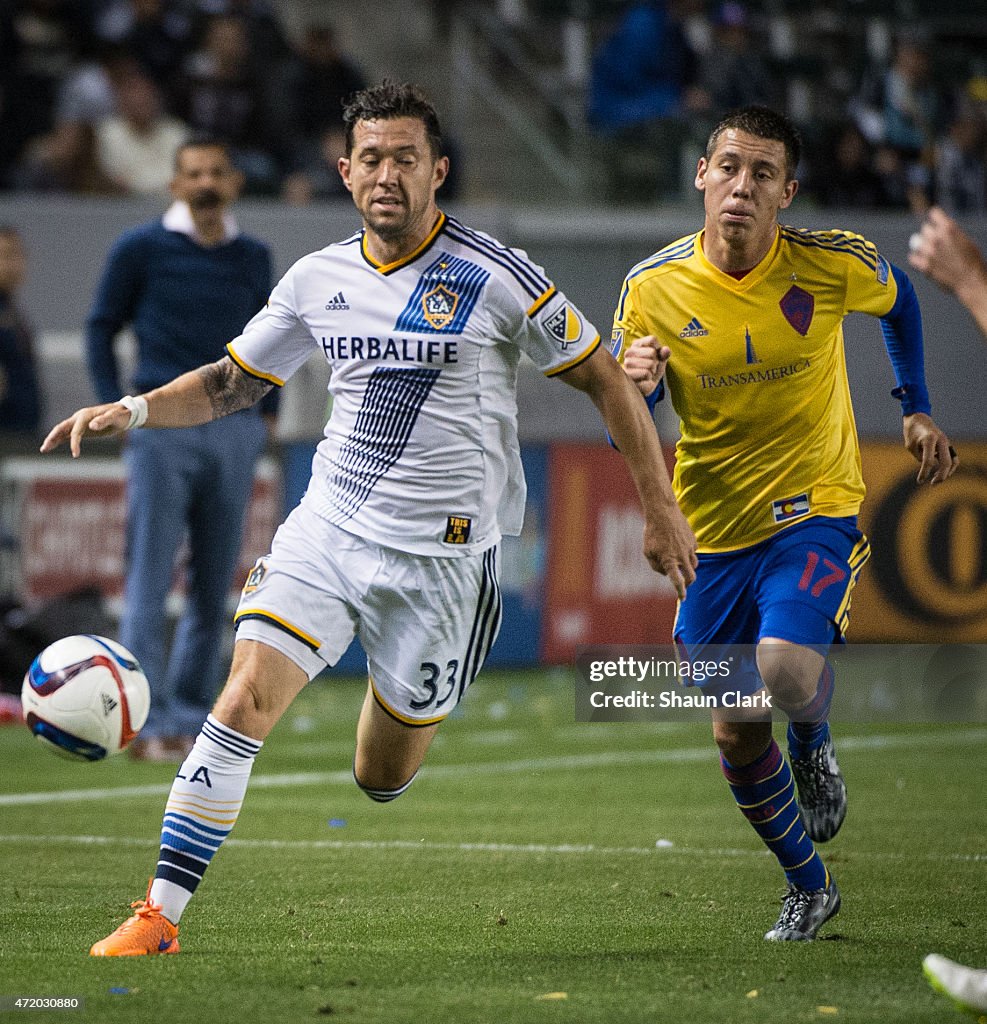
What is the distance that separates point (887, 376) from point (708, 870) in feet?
32.2

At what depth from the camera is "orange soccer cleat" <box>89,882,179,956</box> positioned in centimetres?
514

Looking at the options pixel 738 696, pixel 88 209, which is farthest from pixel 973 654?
pixel 738 696

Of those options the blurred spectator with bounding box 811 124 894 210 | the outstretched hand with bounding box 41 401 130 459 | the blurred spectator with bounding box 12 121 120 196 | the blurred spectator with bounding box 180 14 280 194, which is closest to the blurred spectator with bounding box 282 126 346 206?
the blurred spectator with bounding box 180 14 280 194

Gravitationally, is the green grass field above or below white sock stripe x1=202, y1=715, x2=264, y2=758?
below

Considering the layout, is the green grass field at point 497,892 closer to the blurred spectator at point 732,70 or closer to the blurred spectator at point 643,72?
the blurred spectator at point 643,72

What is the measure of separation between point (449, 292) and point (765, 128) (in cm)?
123

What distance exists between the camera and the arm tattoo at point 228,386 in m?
5.87

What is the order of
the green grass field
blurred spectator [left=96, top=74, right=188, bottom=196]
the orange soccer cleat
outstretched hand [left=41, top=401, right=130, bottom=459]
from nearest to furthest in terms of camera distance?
the green grass field, the orange soccer cleat, outstretched hand [left=41, top=401, right=130, bottom=459], blurred spectator [left=96, top=74, right=188, bottom=196]

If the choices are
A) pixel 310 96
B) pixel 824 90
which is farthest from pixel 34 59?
pixel 824 90

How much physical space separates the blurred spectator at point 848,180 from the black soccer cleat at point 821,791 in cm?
1223

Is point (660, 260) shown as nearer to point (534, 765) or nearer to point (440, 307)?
point (440, 307)

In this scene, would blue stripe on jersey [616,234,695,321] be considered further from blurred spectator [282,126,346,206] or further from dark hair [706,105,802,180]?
blurred spectator [282,126,346,206]

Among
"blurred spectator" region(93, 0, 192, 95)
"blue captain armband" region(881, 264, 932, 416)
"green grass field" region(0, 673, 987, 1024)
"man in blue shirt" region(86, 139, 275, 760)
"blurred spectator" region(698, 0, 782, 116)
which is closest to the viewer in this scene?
"green grass field" region(0, 673, 987, 1024)

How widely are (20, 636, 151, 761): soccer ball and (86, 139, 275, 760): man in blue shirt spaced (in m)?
3.88
